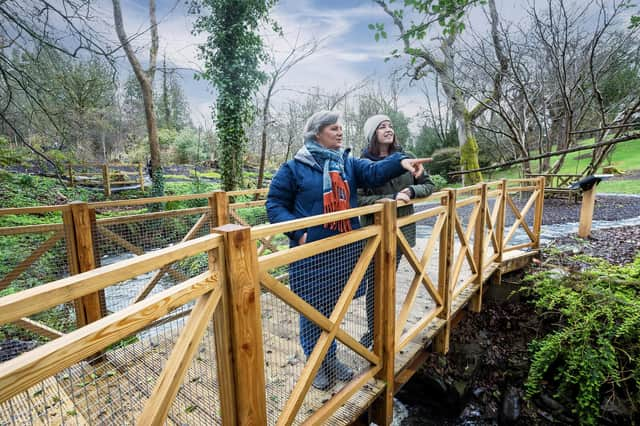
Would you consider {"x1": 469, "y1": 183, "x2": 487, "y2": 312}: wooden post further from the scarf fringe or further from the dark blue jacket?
the scarf fringe

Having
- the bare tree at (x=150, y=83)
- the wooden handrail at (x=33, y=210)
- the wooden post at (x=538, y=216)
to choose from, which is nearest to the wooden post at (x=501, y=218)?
the wooden post at (x=538, y=216)

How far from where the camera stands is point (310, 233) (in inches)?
71.9

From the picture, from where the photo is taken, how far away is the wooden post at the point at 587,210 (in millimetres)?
5621

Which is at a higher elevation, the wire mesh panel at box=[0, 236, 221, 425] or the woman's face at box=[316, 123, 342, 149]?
the woman's face at box=[316, 123, 342, 149]

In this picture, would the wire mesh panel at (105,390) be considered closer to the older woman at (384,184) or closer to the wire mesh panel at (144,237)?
the wire mesh panel at (144,237)

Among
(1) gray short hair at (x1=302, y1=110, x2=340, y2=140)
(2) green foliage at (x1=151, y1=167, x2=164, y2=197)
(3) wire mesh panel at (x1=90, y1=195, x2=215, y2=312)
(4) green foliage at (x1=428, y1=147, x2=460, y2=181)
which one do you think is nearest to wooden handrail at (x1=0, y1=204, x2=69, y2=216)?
(3) wire mesh panel at (x1=90, y1=195, x2=215, y2=312)

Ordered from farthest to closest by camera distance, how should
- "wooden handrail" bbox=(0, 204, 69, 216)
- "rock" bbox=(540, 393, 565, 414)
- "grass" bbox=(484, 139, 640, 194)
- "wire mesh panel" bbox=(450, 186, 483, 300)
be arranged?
1. "grass" bbox=(484, 139, 640, 194)
2. "rock" bbox=(540, 393, 565, 414)
3. "wire mesh panel" bbox=(450, 186, 483, 300)
4. "wooden handrail" bbox=(0, 204, 69, 216)

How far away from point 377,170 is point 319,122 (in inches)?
18.0

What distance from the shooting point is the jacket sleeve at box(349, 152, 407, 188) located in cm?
194

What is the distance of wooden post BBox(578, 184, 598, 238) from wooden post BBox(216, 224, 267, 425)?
659cm

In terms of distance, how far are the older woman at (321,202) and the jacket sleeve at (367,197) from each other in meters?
0.21

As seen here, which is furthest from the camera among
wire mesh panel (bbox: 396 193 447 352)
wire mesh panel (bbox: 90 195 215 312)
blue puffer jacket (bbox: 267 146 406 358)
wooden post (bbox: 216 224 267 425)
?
wire mesh panel (bbox: 90 195 215 312)

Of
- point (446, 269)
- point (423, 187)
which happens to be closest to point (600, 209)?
point (446, 269)

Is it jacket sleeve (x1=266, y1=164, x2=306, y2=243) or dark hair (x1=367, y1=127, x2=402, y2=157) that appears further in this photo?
dark hair (x1=367, y1=127, x2=402, y2=157)
